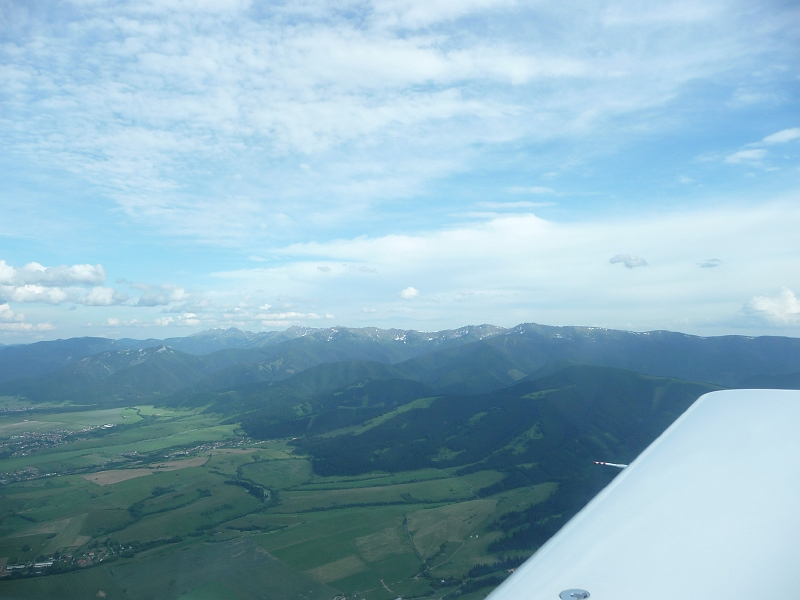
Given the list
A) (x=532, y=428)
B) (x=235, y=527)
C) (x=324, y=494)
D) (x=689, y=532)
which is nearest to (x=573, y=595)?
(x=689, y=532)

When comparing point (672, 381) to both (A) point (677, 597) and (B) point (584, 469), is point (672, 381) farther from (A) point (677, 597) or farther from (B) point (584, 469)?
(A) point (677, 597)

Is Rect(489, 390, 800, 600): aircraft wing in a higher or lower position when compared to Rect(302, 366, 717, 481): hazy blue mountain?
higher

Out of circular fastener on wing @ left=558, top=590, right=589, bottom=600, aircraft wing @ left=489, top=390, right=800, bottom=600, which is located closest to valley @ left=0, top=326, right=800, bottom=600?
aircraft wing @ left=489, top=390, right=800, bottom=600

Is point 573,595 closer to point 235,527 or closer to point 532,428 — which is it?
point 235,527

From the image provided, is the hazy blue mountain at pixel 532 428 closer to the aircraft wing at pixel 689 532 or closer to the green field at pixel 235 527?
the green field at pixel 235 527

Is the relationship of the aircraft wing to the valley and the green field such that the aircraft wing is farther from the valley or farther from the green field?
the green field

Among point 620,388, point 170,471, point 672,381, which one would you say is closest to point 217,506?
point 170,471

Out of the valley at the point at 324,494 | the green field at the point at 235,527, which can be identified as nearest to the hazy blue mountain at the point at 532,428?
the valley at the point at 324,494

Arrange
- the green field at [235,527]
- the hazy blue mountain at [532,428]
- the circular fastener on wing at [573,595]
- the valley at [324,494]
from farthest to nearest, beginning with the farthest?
the hazy blue mountain at [532,428] → the valley at [324,494] → the green field at [235,527] → the circular fastener on wing at [573,595]
